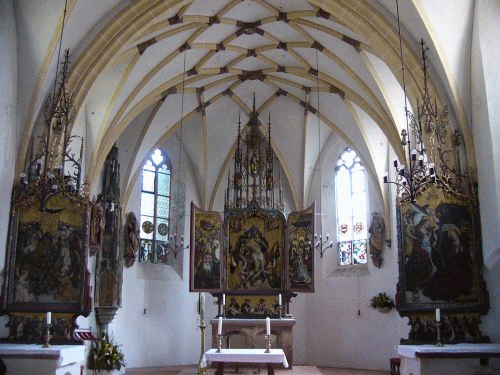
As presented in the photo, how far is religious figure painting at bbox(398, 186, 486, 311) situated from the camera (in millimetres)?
12711

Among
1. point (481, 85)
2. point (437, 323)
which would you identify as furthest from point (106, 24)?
point (437, 323)

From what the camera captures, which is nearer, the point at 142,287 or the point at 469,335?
the point at 469,335

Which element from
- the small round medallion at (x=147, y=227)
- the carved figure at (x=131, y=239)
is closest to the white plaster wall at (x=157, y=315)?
the carved figure at (x=131, y=239)

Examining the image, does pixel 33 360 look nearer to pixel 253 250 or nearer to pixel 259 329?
pixel 259 329

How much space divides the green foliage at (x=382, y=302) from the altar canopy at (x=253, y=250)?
2821mm

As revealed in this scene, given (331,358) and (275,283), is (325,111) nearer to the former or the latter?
(275,283)

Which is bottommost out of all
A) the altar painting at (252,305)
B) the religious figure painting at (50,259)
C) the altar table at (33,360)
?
the altar table at (33,360)

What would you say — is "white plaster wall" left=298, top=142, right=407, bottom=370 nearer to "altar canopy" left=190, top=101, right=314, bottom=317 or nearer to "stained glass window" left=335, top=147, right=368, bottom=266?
"stained glass window" left=335, top=147, right=368, bottom=266

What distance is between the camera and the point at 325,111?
20953 mm

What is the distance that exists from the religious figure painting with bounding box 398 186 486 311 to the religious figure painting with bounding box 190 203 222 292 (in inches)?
254

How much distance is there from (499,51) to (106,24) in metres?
8.99

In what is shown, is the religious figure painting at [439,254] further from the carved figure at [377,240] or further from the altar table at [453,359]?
the carved figure at [377,240]

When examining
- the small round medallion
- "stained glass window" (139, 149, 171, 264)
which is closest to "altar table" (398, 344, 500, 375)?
"stained glass window" (139, 149, 171, 264)

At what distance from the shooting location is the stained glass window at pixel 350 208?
21.5 m
